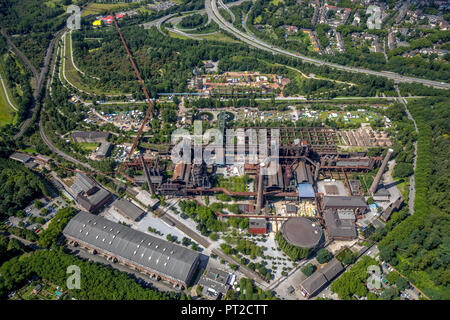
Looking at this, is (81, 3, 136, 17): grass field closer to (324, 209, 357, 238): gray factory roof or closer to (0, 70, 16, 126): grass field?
(0, 70, 16, 126): grass field

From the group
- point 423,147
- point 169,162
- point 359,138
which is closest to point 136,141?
point 169,162

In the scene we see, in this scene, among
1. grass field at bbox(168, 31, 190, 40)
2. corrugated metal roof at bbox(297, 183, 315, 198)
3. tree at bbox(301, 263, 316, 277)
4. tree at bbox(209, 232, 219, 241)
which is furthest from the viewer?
grass field at bbox(168, 31, 190, 40)

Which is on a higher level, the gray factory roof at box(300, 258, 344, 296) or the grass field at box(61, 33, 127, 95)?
the grass field at box(61, 33, 127, 95)

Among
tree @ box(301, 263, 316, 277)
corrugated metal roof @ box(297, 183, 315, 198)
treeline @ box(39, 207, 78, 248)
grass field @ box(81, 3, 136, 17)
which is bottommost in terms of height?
treeline @ box(39, 207, 78, 248)

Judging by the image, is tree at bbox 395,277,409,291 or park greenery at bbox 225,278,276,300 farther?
tree at bbox 395,277,409,291

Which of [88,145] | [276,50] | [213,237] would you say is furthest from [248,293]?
[276,50]

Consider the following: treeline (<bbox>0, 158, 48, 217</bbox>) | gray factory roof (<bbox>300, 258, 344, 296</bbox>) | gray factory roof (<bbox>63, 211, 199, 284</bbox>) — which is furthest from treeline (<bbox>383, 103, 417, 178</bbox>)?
treeline (<bbox>0, 158, 48, 217</bbox>)
